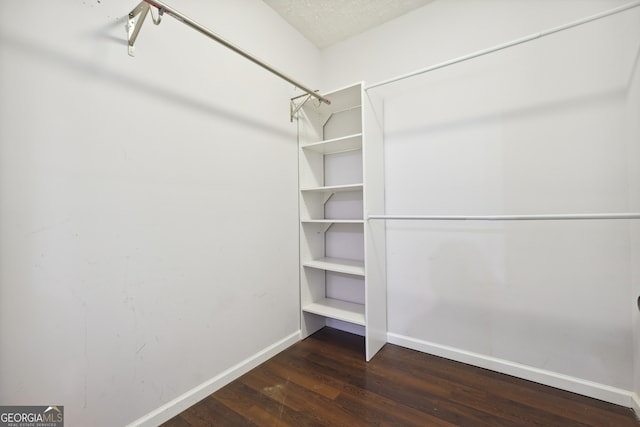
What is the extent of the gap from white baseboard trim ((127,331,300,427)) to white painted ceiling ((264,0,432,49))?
2799 millimetres

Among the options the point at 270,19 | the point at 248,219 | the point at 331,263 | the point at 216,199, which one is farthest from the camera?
the point at 331,263

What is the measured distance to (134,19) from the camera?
1.31 meters

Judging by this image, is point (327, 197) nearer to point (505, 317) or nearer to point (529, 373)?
point (505, 317)

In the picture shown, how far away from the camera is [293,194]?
7.68ft

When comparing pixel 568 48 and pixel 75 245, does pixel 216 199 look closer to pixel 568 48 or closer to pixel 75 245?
pixel 75 245

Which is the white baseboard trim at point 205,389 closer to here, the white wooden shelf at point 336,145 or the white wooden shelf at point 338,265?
the white wooden shelf at point 338,265

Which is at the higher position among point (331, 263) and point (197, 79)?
point (197, 79)

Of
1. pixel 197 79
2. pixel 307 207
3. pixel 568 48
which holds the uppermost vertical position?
pixel 568 48

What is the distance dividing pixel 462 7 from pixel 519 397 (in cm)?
275

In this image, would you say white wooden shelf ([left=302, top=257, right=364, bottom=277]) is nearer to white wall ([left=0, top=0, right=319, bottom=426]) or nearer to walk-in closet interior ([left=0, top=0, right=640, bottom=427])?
walk-in closet interior ([left=0, top=0, right=640, bottom=427])

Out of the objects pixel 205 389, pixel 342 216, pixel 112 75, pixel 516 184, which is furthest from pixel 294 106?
pixel 205 389

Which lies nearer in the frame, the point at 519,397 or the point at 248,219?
the point at 519,397

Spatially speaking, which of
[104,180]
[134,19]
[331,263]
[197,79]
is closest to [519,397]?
[331,263]

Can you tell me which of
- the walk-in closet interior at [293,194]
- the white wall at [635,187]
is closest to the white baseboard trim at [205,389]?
the walk-in closet interior at [293,194]
